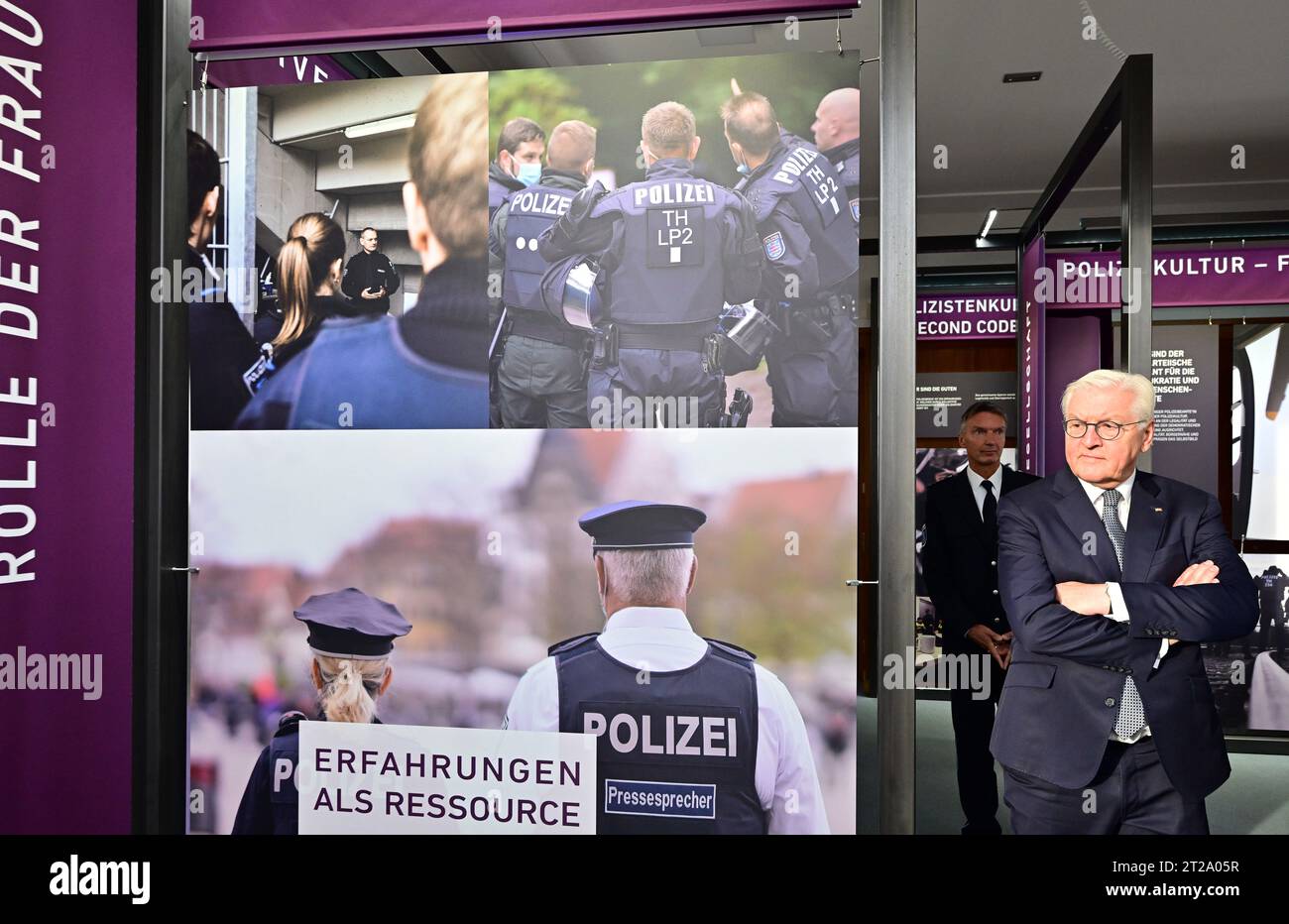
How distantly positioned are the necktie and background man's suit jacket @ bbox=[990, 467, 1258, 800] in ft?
5.62

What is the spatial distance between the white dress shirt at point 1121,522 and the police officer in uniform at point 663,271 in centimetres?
94

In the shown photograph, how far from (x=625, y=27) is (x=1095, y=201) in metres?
6.01

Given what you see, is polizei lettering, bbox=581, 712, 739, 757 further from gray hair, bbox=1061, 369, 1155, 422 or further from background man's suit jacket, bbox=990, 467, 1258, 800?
gray hair, bbox=1061, 369, 1155, 422

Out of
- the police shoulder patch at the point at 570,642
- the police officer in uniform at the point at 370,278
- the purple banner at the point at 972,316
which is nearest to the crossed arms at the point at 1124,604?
the police shoulder patch at the point at 570,642

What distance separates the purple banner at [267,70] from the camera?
251 cm

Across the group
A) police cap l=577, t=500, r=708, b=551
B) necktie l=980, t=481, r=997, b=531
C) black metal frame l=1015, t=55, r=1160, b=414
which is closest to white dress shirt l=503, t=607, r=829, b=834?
police cap l=577, t=500, r=708, b=551

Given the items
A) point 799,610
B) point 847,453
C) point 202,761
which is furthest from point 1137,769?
point 202,761

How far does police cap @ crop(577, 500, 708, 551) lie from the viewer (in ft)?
7.33

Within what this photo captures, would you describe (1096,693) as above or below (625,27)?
below

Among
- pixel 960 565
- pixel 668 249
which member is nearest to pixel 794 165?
pixel 668 249
